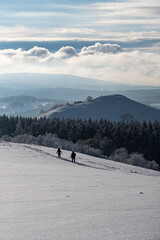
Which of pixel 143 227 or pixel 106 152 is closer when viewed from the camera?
pixel 143 227

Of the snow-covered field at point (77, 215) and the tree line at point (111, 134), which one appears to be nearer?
the snow-covered field at point (77, 215)

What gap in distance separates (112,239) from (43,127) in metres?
95.0

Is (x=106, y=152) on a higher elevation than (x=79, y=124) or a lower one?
lower

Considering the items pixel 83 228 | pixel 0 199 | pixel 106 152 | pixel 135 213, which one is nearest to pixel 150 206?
pixel 135 213

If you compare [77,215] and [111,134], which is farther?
[111,134]

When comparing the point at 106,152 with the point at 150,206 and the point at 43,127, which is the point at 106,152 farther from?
the point at 150,206

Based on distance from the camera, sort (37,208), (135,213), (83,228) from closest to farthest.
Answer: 1. (83,228)
2. (135,213)
3. (37,208)

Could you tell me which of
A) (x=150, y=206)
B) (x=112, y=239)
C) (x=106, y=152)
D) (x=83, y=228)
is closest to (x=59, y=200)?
(x=150, y=206)

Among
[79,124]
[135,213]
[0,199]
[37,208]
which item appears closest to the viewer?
[135,213]

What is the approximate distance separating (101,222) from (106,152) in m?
77.5

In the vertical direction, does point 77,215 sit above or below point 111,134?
above

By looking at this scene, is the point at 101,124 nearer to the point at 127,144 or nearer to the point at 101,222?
the point at 127,144

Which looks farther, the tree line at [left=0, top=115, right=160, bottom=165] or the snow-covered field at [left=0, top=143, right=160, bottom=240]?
the tree line at [left=0, top=115, right=160, bottom=165]

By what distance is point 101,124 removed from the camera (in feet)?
320
